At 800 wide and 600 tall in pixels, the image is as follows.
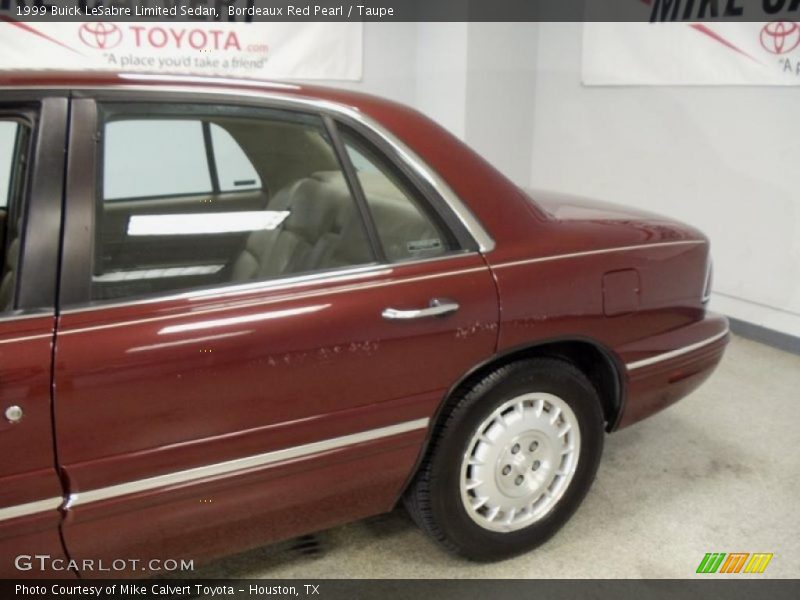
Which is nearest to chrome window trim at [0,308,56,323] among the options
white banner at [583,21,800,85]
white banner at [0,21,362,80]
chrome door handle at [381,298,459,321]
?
chrome door handle at [381,298,459,321]

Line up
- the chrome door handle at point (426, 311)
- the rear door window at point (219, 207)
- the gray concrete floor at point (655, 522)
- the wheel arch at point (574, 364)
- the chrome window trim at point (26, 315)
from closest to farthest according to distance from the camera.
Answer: the chrome window trim at point (26, 315) < the rear door window at point (219, 207) < the chrome door handle at point (426, 311) < the wheel arch at point (574, 364) < the gray concrete floor at point (655, 522)

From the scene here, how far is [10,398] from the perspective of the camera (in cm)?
127

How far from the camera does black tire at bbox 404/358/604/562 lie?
182cm

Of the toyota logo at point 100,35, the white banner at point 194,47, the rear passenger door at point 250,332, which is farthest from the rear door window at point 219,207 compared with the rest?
the toyota logo at point 100,35

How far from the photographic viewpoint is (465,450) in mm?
1853

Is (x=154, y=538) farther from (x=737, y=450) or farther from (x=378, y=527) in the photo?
(x=737, y=450)

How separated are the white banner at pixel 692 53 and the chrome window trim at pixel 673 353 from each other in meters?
2.03

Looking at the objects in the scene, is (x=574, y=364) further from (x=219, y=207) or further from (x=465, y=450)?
(x=219, y=207)

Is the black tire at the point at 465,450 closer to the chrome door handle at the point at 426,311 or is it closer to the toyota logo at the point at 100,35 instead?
the chrome door handle at the point at 426,311

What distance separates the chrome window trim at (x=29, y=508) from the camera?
1.31 m

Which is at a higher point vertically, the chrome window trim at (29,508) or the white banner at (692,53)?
the white banner at (692,53)

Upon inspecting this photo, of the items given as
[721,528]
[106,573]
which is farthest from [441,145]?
[721,528]

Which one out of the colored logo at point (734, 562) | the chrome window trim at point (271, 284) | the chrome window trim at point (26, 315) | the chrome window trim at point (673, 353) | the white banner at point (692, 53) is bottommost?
the colored logo at point (734, 562)

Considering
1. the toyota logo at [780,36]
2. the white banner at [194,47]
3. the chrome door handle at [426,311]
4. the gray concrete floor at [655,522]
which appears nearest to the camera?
the chrome door handle at [426,311]
